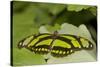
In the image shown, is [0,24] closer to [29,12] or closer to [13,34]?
[13,34]

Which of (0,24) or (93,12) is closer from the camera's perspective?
(0,24)

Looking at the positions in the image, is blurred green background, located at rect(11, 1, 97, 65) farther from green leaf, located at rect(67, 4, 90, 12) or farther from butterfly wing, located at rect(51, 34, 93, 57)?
butterfly wing, located at rect(51, 34, 93, 57)

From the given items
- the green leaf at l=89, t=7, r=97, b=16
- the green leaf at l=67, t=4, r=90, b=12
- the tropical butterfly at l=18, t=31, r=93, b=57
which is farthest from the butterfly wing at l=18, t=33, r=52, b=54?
the green leaf at l=89, t=7, r=97, b=16

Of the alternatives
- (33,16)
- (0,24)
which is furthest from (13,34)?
(33,16)

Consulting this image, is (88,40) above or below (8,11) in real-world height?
below

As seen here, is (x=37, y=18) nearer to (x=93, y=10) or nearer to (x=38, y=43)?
(x=38, y=43)

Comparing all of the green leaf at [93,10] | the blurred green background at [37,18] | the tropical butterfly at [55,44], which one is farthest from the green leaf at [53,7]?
the green leaf at [93,10]

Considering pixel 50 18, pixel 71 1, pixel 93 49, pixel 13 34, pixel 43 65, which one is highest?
pixel 71 1
